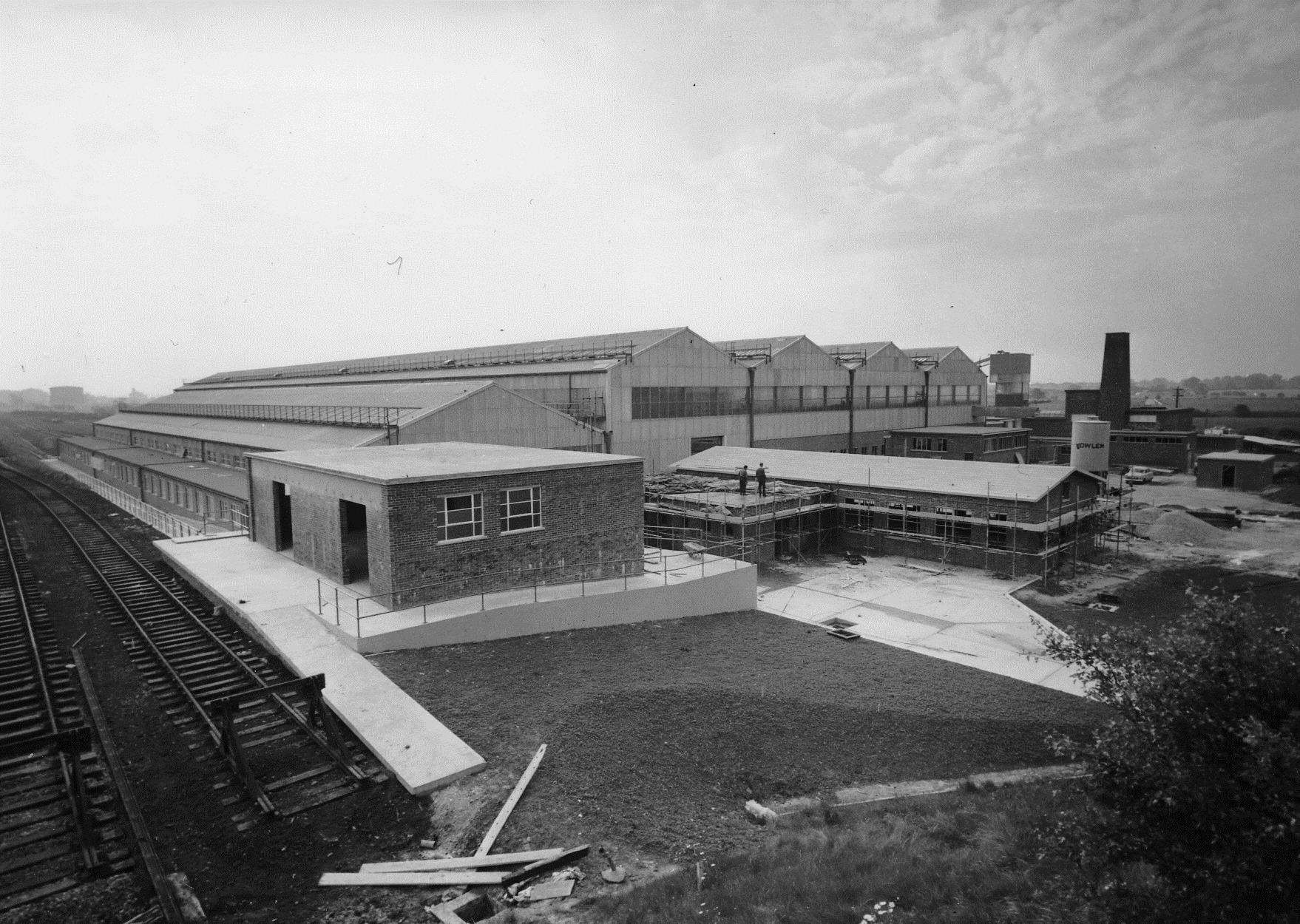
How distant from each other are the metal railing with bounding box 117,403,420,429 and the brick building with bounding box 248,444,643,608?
790 cm

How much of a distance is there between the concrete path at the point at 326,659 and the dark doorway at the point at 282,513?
0.57 m

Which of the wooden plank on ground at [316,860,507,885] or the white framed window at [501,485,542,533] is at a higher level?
the white framed window at [501,485,542,533]

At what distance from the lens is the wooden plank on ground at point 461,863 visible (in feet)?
28.7

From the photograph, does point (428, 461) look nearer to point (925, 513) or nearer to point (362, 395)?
point (925, 513)

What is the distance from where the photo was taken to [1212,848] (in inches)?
215

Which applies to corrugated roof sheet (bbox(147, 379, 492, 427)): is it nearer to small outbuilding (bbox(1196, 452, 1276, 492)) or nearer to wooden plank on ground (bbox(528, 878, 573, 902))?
wooden plank on ground (bbox(528, 878, 573, 902))

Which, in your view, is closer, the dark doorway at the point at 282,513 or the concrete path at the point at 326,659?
the concrete path at the point at 326,659

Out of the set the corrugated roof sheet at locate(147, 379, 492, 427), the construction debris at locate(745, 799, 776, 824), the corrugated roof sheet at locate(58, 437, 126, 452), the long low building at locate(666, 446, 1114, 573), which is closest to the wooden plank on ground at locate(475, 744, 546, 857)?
the construction debris at locate(745, 799, 776, 824)

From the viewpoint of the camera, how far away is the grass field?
33.5 feet

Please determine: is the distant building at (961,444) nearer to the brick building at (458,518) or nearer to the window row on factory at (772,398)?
the window row on factory at (772,398)

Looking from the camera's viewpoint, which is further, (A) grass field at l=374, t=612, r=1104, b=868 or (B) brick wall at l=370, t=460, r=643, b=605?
(B) brick wall at l=370, t=460, r=643, b=605

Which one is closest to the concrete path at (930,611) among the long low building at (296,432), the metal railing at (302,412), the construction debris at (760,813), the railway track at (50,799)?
the construction debris at (760,813)

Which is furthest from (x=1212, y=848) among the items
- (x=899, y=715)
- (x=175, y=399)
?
(x=175, y=399)

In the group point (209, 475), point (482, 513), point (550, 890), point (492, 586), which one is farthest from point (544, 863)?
point (209, 475)
